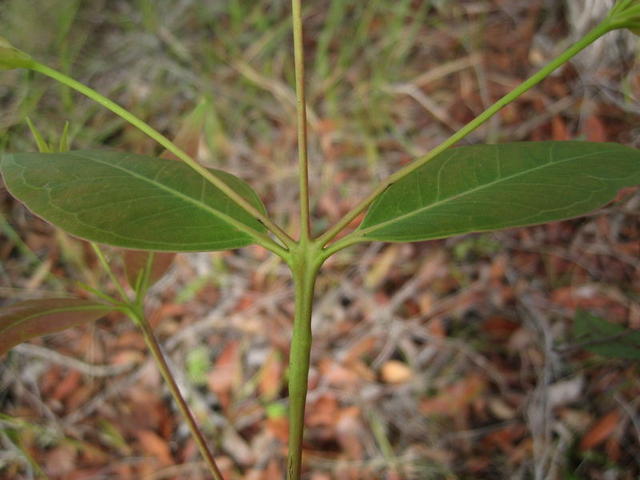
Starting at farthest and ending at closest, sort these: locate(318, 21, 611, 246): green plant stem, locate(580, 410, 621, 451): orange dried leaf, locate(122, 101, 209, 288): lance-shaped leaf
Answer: locate(580, 410, 621, 451): orange dried leaf → locate(122, 101, 209, 288): lance-shaped leaf → locate(318, 21, 611, 246): green plant stem

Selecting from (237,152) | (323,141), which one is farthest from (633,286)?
(237,152)

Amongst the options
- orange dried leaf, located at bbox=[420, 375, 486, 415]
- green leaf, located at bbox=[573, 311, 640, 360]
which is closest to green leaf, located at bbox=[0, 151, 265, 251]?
green leaf, located at bbox=[573, 311, 640, 360]

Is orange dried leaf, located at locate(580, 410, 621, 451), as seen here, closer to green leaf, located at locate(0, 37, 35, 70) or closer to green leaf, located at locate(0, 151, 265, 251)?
green leaf, located at locate(0, 151, 265, 251)

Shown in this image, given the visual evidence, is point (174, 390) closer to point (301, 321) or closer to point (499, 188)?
point (301, 321)

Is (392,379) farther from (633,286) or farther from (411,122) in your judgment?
(411,122)

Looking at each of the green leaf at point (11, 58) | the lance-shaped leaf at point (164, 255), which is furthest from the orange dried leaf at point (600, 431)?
the green leaf at point (11, 58)

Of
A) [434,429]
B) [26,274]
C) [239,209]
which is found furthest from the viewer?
[26,274]

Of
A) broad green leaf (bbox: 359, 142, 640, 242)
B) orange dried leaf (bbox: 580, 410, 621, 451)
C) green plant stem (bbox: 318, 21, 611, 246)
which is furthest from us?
orange dried leaf (bbox: 580, 410, 621, 451)
